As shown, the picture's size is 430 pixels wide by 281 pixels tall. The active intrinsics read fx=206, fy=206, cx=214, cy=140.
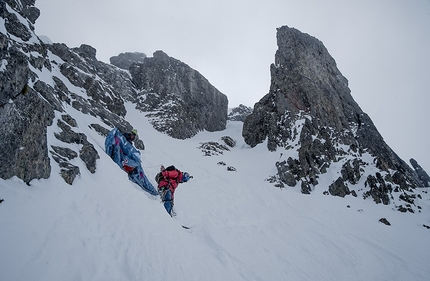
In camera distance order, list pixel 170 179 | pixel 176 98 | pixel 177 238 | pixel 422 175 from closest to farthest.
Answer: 1. pixel 177 238
2. pixel 170 179
3. pixel 422 175
4. pixel 176 98

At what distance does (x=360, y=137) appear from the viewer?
104 feet

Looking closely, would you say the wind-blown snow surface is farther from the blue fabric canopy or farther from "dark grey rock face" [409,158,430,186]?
"dark grey rock face" [409,158,430,186]

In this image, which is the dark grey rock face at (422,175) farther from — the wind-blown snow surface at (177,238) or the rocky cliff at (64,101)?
the rocky cliff at (64,101)

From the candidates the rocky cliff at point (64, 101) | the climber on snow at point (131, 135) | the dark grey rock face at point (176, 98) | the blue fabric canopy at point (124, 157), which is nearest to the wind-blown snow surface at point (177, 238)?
the rocky cliff at point (64, 101)

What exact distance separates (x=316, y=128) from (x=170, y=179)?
2687 centimetres

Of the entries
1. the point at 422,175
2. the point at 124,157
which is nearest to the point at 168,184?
the point at 124,157

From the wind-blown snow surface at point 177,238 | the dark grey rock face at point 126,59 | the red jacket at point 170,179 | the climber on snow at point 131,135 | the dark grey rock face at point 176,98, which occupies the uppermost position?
the dark grey rock face at point 126,59

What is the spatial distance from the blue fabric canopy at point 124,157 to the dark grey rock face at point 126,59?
72207 mm

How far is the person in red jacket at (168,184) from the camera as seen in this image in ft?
22.6

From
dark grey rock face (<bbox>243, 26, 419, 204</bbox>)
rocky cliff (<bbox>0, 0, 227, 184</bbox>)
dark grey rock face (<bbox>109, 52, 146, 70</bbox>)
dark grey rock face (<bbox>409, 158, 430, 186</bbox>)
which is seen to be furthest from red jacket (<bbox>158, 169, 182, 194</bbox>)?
dark grey rock face (<bbox>109, 52, 146, 70</bbox>)

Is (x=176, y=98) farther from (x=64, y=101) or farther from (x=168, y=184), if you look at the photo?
(x=168, y=184)

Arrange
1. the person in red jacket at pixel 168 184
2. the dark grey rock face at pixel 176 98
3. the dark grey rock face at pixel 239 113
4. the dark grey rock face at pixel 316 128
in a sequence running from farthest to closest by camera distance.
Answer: the dark grey rock face at pixel 239 113 < the dark grey rock face at pixel 176 98 < the dark grey rock face at pixel 316 128 < the person in red jacket at pixel 168 184

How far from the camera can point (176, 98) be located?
169ft

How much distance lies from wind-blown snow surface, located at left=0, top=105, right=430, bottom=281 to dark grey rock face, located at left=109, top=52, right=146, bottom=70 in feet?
236
